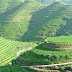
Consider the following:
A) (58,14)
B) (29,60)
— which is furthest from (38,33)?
(29,60)

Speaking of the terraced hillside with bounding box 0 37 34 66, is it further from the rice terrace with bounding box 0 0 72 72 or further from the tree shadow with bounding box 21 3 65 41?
the tree shadow with bounding box 21 3 65 41

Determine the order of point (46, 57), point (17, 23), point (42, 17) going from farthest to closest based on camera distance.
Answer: point (42, 17)
point (17, 23)
point (46, 57)

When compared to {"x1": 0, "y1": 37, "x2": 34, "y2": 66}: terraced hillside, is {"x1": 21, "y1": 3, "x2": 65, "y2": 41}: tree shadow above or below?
above

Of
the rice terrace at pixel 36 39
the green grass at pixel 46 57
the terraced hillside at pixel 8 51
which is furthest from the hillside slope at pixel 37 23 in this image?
the green grass at pixel 46 57

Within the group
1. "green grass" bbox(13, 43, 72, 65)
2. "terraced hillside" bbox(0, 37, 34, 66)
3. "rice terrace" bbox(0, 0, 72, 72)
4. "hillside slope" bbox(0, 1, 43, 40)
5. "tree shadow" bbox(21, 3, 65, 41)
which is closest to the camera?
"green grass" bbox(13, 43, 72, 65)

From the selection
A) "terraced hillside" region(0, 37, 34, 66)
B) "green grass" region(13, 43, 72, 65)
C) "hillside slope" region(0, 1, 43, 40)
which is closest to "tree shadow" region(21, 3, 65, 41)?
"hillside slope" region(0, 1, 43, 40)

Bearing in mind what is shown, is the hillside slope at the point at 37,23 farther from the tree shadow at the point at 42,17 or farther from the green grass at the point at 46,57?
the green grass at the point at 46,57

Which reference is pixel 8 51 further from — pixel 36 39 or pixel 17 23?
pixel 17 23

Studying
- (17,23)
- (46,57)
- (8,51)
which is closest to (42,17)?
(17,23)

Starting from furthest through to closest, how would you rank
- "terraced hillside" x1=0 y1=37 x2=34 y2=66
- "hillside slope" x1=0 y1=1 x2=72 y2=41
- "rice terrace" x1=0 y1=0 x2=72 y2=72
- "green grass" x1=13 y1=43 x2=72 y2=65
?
"hillside slope" x1=0 y1=1 x2=72 y2=41
"terraced hillside" x1=0 y1=37 x2=34 y2=66
"rice terrace" x1=0 y1=0 x2=72 y2=72
"green grass" x1=13 y1=43 x2=72 y2=65
